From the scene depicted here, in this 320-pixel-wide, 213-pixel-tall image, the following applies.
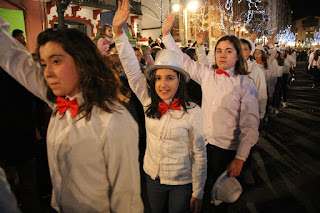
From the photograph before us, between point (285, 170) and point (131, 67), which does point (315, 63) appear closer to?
point (285, 170)

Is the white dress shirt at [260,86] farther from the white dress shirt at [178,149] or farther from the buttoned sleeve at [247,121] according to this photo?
the white dress shirt at [178,149]

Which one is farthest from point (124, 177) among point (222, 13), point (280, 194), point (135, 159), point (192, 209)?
point (222, 13)

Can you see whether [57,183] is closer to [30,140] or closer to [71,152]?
[71,152]

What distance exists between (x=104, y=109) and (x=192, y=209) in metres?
1.43

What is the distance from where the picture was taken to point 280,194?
150 inches

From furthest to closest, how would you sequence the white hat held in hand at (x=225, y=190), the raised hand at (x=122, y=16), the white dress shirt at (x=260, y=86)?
the white dress shirt at (x=260, y=86)
the white hat held in hand at (x=225, y=190)
the raised hand at (x=122, y=16)

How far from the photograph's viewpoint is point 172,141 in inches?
88.9

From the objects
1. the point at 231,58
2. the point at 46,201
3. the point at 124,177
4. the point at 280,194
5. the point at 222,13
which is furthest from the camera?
the point at 222,13

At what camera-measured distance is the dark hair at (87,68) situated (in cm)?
154

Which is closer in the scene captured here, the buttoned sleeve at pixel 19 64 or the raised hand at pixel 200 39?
the buttoned sleeve at pixel 19 64

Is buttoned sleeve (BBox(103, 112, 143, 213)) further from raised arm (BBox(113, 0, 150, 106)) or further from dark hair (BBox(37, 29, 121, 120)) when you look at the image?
raised arm (BBox(113, 0, 150, 106))

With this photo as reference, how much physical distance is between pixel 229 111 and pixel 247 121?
0.24 metres

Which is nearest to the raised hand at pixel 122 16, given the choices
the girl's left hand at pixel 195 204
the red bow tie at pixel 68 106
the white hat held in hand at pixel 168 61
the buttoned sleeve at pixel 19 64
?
the white hat held in hand at pixel 168 61

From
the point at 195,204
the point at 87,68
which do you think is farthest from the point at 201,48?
the point at 87,68
